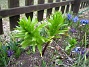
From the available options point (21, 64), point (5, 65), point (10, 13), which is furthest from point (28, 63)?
point (10, 13)

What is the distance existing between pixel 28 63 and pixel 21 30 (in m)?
0.34

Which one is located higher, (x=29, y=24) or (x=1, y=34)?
(x=29, y=24)

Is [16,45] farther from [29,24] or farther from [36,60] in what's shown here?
[29,24]

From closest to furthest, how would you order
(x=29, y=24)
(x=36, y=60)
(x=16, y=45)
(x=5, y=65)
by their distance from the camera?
(x=29, y=24), (x=5, y=65), (x=36, y=60), (x=16, y=45)

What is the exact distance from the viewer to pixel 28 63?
1502 mm

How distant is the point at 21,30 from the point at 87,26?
4.07ft

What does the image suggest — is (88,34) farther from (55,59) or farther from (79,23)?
(55,59)

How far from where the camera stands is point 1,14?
237 cm

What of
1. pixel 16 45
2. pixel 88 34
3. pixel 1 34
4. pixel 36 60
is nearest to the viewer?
pixel 36 60

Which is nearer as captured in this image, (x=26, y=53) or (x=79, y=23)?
(x=26, y=53)

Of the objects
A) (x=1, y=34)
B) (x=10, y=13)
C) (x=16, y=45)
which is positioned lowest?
(x=1, y=34)

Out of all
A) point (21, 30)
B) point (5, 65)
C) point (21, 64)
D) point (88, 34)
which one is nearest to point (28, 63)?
point (21, 64)

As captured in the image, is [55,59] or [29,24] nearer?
[29,24]

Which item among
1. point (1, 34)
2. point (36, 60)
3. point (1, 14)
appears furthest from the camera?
point (1, 34)
